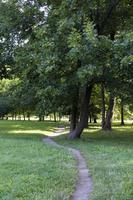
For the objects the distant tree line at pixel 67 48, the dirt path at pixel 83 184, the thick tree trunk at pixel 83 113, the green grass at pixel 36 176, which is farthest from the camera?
the thick tree trunk at pixel 83 113

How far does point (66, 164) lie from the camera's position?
14.1 m

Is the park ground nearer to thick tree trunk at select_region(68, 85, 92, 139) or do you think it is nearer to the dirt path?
the dirt path

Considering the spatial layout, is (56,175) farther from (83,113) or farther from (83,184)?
(83,113)

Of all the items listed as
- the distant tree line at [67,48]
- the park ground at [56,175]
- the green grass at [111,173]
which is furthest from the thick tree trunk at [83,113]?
the park ground at [56,175]

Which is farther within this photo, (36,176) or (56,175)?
(56,175)

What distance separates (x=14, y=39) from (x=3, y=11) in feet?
6.14

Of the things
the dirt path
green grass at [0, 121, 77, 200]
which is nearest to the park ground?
green grass at [0, 121, 77, 200]

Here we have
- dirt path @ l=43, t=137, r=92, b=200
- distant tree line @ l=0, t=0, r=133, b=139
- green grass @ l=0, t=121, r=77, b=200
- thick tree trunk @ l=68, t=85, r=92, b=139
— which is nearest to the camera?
green grass @ l=0, t=121, r=77, b=200

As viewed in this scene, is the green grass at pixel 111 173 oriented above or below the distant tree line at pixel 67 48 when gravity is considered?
below

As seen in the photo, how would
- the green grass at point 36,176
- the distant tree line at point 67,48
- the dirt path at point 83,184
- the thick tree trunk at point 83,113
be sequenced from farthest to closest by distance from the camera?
1. the thick tree trunk at point 83,113
2. the distant tree line at point 67,48
3. the dirt path at point 83,184
4. the green grass at point 36,176

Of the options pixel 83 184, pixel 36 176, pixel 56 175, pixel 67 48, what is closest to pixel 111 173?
pixel 56 175

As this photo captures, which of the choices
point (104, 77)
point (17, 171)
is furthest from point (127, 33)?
point (17, 171)

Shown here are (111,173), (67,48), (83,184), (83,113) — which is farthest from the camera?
(83,113)

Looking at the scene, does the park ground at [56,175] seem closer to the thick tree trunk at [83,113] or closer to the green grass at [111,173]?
the green grass at [111,173]
